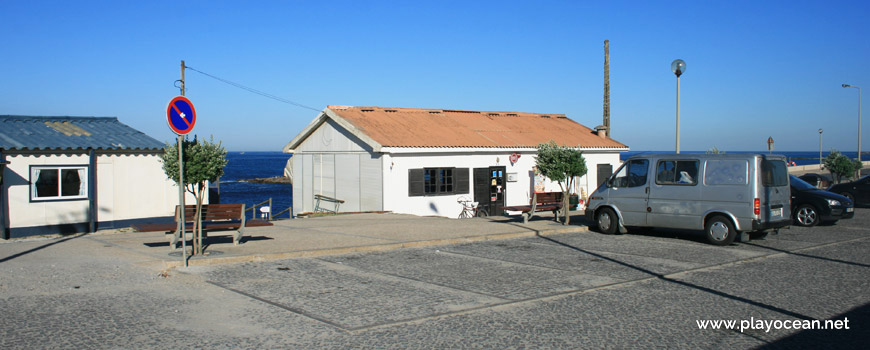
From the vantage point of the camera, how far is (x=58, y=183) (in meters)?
15.8

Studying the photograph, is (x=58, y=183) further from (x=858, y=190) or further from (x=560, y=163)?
(x=858, y=190)

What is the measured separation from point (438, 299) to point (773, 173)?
28.2ft

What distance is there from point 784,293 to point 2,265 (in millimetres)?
10794

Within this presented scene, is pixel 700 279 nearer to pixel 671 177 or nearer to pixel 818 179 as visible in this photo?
pixel 671 177

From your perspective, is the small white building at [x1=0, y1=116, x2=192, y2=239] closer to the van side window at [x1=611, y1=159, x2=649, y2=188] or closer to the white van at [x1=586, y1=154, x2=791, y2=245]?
the van side window at [x1=611, y1=159, x2=649, y2=188]

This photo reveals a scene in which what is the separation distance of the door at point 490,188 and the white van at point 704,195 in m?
8.32

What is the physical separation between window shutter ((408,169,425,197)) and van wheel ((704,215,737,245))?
1000 centimetres

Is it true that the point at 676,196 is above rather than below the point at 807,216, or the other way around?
above

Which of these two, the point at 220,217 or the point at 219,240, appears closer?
the point at 220,217

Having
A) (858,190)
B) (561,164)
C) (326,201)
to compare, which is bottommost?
(326,201)

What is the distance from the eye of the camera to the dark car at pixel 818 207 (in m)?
16.2

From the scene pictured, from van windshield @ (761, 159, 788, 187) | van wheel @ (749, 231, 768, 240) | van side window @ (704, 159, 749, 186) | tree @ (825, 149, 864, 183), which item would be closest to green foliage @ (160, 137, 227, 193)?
van side window @ (704, 159, 749, 186)

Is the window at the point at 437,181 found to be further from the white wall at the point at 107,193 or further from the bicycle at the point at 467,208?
the white wall at the point at 107,193

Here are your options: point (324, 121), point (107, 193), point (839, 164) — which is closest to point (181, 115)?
point (107, 193)
